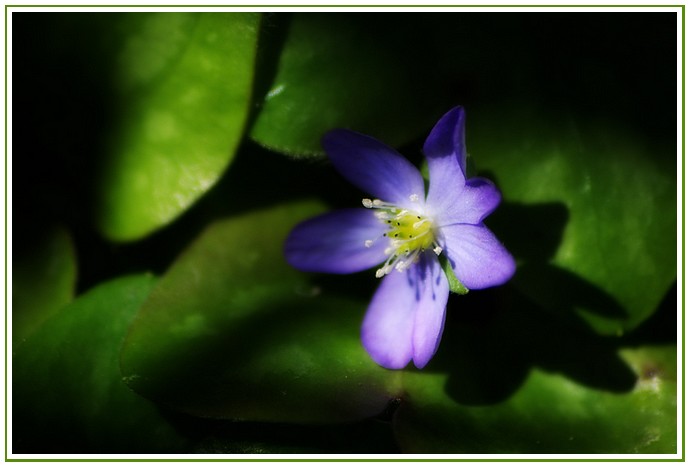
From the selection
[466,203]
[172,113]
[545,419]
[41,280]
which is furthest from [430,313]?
[41,280]

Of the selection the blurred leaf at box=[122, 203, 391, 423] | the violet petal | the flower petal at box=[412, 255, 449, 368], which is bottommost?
the blurred leaf at box=[122, 203, 391, 423]

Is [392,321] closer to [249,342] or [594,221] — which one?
[249,342]

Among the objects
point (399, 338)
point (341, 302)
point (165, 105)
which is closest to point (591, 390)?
point (399, 338)

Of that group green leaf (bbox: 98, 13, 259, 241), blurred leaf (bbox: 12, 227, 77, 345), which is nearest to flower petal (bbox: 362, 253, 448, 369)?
green leaf (bbox: 98, 13, 259, 241)

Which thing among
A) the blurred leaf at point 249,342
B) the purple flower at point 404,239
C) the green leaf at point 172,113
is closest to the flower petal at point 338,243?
the purple flower at point 404,239

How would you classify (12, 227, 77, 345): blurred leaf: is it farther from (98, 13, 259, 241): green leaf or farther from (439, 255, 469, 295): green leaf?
(439, 255, 469, 295): green leaf
